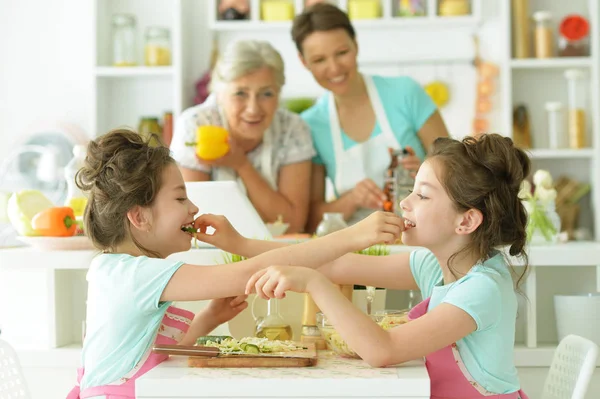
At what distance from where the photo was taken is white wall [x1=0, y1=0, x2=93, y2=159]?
4.43 m

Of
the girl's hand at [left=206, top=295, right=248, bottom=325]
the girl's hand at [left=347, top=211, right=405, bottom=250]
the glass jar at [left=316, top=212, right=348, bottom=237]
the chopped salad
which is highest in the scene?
the girl's hand at [left=347, top=211, right=405, bottom=250]

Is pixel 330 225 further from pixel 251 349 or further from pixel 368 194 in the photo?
pixel 251 349

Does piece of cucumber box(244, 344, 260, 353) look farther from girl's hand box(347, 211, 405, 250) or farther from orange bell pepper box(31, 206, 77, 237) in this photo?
orange bell pepper box(31, 206, 77, 237)

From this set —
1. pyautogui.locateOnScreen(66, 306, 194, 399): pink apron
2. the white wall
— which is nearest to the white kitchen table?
pyautogui.locateOnScreen(66, 306, 194, 399): pink apron

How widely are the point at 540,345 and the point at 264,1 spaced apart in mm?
2496

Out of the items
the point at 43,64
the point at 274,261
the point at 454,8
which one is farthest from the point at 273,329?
the point at 43,64

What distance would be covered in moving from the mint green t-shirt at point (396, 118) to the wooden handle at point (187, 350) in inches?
70.3

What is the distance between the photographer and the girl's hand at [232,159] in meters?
2.82

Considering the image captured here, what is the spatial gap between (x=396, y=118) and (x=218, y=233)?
152 centimetres

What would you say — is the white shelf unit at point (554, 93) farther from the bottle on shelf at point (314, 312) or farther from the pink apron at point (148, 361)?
the pink apron at point (148, 361)

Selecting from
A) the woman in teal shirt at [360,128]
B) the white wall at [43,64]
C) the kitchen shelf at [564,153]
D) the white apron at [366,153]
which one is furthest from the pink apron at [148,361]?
the white wall at [43,64]

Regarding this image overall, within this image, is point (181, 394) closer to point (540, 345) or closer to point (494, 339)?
point (494, 339)

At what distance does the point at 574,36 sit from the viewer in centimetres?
392

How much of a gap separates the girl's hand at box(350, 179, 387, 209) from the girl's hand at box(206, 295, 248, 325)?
1167 mm
